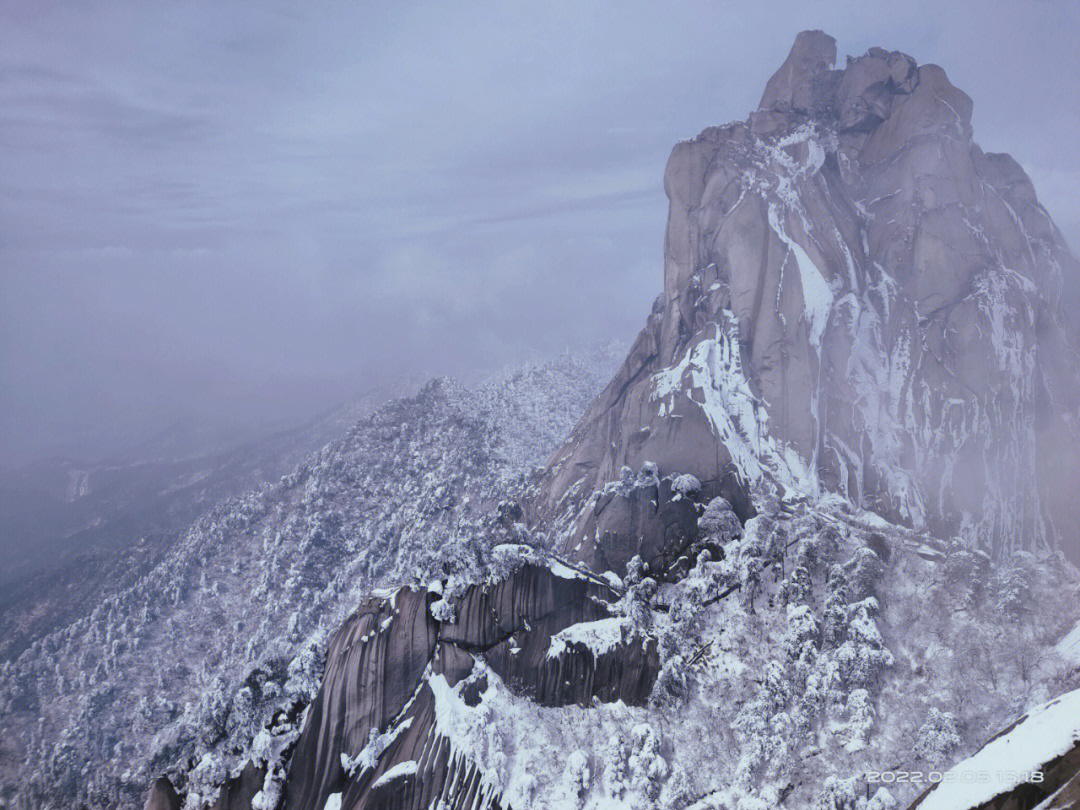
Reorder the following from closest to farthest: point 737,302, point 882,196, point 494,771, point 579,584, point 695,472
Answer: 1. point 494,771
2. point 579,584
3. point 695,472
4. point 737,302
5. point 882,196

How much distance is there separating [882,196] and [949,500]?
67.2 meters

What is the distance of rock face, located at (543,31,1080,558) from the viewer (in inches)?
3883

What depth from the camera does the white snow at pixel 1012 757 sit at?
26727mm

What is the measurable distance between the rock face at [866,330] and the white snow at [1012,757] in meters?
57.1

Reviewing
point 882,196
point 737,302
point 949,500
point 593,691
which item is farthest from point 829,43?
point 593,691

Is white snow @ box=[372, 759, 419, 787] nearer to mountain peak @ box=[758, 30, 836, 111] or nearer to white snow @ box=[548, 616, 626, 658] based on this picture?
white snow @ box=[548, 616, 626, 658]

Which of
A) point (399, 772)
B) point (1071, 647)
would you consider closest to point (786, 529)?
point (1071, 647)

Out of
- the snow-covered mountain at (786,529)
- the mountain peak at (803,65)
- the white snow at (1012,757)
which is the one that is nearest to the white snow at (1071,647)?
the snow-covered mountain at (786,529)

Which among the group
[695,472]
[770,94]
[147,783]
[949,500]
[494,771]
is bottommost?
[147,783]

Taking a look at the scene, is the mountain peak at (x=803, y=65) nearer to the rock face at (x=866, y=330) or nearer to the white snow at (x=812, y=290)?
the rock face at (x=866, y=330)

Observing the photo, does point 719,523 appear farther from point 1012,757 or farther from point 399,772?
point 1012,757

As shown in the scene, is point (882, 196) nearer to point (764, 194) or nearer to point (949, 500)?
point (764, 194)

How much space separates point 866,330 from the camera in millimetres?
110062

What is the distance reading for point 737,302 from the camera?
111 m
